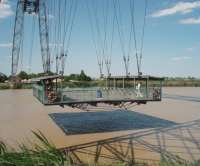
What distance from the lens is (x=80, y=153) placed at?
53.0 ft

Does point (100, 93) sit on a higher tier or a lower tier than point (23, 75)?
lower

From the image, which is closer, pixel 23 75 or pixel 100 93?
pixel 100 93

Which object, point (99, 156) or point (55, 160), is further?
point (99, 156)

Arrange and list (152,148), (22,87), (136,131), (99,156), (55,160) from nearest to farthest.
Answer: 1. (55,160)
2. (99,156)
3. (152,148)
4. (136,131)
5. (22,87)

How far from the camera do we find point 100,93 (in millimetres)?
23453

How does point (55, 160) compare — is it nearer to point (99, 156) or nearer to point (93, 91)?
point (99, 156)

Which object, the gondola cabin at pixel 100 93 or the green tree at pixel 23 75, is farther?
the green tree at pixel 23 75

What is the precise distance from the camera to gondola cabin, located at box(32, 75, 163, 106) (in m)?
22.1

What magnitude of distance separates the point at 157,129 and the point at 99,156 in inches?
366

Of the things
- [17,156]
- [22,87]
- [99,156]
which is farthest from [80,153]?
[22,87]

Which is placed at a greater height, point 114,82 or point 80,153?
point 114,82

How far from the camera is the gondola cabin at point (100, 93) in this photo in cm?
2208

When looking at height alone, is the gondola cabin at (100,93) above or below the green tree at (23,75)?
below

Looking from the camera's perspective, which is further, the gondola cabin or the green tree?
the green tree
